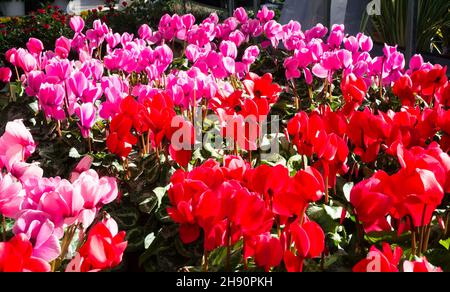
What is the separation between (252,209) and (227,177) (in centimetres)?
24

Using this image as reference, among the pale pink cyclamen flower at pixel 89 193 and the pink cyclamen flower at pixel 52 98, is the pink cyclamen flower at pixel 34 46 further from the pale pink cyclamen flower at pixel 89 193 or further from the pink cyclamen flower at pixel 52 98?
the pale pink cyclamen flower at pixel 89 193

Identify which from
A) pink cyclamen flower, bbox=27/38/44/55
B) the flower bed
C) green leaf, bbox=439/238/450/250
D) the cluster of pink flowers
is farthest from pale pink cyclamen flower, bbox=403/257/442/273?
pink cyclamen flower, bbox=27/38/44/55

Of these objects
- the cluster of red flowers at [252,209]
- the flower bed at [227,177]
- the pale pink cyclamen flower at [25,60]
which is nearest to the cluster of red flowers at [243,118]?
the flower bed at [227,177]

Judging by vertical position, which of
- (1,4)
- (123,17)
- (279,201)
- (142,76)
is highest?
(279,201)

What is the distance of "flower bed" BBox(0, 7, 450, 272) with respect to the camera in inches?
48.7

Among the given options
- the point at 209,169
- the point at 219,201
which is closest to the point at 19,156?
the point at 209,169

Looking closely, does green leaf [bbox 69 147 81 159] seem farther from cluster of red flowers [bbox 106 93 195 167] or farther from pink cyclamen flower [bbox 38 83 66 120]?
cluster of red flowers [bbox 106 93 195 167]

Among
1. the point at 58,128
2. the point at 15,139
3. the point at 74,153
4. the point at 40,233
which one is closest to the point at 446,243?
the point at 40,233

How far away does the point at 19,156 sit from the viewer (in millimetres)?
1696

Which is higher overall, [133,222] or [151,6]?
[133,222]

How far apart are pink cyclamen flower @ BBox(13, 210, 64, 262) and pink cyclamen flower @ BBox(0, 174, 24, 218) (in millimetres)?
111

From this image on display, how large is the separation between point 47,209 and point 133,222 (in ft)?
2.21
